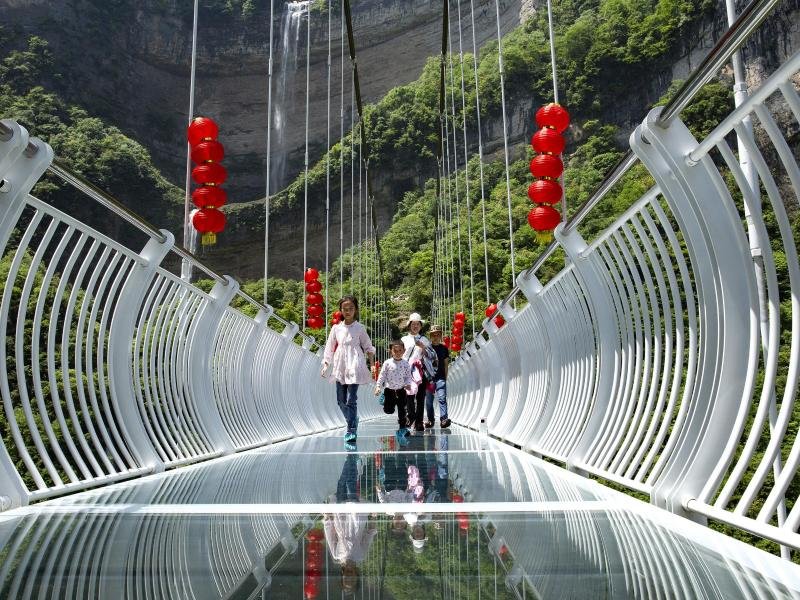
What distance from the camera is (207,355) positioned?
17.2 ft

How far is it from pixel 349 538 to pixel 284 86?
64.3 meters

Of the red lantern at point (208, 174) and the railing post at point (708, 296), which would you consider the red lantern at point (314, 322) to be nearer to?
the red lantern at point (208, 174)

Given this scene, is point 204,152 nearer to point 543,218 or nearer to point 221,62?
point 543,218

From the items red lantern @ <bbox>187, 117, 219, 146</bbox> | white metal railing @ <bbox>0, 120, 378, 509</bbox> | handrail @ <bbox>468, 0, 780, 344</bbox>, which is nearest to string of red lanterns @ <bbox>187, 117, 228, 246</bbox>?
red lantern @ <bbox>187, 117, 219, 146</bbox>

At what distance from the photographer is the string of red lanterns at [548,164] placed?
1005cm

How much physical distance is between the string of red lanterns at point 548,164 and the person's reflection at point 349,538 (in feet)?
26.0

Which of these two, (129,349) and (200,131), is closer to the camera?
(129,349)

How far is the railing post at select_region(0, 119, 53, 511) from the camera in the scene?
235 centimetres

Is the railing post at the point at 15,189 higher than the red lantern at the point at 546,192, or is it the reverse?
the red lantern at the point at 546,192

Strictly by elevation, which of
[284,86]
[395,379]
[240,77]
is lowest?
[395,379]

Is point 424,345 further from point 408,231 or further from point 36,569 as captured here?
point 408,231

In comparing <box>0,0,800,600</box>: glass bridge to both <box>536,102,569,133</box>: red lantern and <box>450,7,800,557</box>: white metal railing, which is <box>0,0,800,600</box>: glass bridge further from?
<box>536,102,569,133</box>: red lantern

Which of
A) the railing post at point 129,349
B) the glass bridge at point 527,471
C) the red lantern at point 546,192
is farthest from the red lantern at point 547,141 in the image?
the railing post at point 129,349

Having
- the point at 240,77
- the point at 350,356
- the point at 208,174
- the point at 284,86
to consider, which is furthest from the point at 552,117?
the point at 240,77
